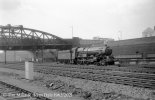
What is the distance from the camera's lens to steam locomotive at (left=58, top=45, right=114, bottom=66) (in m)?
30.3

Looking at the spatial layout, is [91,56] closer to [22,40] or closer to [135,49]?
[135,49]

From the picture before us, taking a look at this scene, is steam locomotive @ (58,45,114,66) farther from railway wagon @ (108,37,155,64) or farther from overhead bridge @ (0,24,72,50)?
overhead bridge @ (0,24,72,50)

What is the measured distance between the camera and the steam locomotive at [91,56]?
30256mm

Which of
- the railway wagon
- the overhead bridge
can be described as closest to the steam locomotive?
the railway wagon

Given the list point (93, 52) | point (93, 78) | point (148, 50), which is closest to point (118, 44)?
point (148, 50)

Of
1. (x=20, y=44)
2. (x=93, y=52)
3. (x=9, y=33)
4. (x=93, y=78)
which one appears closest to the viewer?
(x=93, y=78)

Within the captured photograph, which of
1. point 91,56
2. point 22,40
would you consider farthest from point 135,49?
point 22,40

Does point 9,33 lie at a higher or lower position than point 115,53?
higher

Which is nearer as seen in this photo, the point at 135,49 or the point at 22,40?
the point at 135,49

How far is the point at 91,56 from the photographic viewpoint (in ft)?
107

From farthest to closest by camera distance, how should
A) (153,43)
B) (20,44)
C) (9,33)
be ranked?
(9,33)
(20,44)
(153,43)

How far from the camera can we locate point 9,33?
75.6 meters

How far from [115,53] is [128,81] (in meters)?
39.8

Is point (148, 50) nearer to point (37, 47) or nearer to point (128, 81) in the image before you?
point (128, 81)
